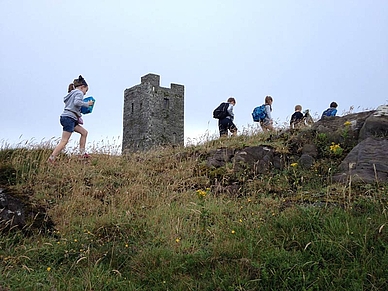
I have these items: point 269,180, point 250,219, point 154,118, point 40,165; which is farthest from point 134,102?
point 250,219

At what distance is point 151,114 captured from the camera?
2336 cm

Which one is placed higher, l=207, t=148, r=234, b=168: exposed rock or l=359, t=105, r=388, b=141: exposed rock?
l=359, t=105, r=388, b=141: exposed rock

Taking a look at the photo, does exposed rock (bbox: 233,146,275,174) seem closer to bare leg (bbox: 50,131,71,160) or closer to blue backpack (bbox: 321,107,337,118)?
bare leg (bbox: 50,131,71,160)

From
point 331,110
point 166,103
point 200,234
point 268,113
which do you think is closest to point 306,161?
point 200,234

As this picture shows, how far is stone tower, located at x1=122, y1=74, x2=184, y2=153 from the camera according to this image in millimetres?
23297

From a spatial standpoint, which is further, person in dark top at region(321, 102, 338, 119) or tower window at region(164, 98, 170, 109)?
tower window at region(164, 98, 170, 109)

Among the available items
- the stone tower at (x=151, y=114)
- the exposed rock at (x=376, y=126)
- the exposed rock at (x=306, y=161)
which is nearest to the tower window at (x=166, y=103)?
the stone tower at (x=151, y=114)

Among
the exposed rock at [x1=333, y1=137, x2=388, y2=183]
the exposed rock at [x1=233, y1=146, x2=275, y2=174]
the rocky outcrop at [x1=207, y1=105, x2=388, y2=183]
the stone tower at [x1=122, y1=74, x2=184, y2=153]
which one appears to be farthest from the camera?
the stone tower at [x1=122, y1=74, x2=184, y2=153]

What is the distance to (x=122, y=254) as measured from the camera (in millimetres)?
4164

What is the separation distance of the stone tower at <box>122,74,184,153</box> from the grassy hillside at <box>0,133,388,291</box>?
54.1 feet

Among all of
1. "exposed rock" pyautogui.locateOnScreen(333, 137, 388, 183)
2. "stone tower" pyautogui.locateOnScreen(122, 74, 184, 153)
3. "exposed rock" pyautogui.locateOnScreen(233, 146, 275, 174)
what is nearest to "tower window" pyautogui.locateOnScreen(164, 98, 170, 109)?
"stone tower" pyautogui.locateOnScreen(122, 74, 184, 153)

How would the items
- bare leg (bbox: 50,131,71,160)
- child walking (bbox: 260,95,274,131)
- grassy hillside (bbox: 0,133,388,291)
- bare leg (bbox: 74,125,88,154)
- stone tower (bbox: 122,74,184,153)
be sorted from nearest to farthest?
1. grassy hillside (bbox: 0,133,388,291)
2. bare leg (bbox: 50,131,71,160)
3. bare leg (bbox: 74,125,88,154)
4. child walking (bbox: 260,95,274,131)
5. stone tower (bbox: 122,74,184,153)

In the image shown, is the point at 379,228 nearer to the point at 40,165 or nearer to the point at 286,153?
the point at 286,153

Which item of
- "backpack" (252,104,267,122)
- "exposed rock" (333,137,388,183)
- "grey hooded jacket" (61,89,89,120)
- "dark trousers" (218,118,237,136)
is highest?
"backpack" (252,104,267,122)
